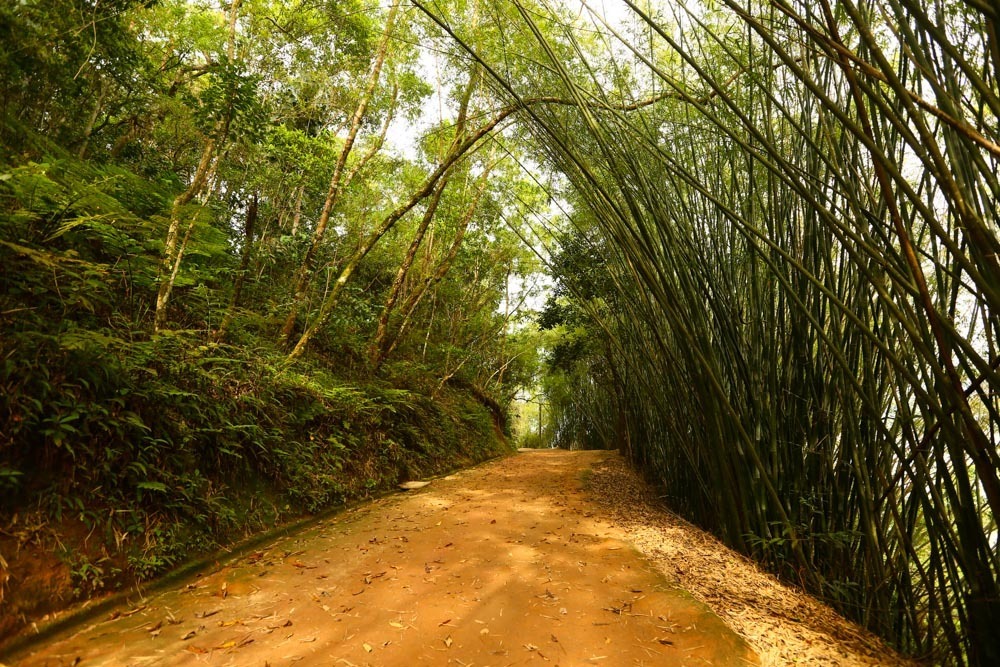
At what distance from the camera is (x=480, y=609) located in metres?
1.66

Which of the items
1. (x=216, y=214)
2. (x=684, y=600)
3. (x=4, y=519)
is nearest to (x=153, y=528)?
(x=4, y=519)

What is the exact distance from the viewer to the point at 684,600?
63.9 inches

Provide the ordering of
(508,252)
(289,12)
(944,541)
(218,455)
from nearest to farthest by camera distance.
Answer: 1. (944,541)
2. (218,455)
3. (289,12)
4. (508,252)

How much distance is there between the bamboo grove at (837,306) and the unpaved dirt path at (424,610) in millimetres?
660

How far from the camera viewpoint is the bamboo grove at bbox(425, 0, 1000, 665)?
40.8 inches

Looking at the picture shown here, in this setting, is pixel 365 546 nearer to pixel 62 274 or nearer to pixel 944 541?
pixel 62 274

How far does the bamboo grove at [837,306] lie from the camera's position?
3.40 feet

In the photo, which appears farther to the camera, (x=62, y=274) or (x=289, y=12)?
(x=289, y=12)

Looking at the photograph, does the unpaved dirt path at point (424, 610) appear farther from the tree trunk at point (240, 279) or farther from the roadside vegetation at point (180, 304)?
the tree trunk at point (240, 279)

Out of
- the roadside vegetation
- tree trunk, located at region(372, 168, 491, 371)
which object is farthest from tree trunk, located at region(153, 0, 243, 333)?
tree trunk, located at region(372, 168, 491, 371)

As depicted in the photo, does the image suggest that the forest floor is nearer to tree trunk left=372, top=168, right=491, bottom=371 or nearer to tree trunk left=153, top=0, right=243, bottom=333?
tree trunk left=153, top=0, right=243, bottom=333

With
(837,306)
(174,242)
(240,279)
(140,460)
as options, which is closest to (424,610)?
(140,460)

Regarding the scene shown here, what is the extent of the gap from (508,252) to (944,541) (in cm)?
789

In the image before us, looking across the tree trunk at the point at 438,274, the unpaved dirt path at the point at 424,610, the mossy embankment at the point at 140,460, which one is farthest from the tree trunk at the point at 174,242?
the tree trunk at the point at 438,274
